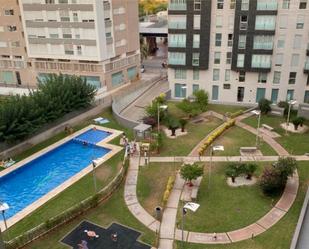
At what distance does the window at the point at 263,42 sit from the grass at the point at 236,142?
13541 millimetres

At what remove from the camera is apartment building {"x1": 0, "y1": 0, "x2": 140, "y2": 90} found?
57.2m

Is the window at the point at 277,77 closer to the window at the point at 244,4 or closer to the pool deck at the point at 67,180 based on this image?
the window at the point at 244,4

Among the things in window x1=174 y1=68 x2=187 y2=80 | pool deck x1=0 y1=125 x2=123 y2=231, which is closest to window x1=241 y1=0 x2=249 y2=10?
window x1=174 y1=68 x2=187 y2=80

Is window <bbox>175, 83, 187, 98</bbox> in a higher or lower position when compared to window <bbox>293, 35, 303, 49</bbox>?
lower

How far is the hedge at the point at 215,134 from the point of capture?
38.6 metres

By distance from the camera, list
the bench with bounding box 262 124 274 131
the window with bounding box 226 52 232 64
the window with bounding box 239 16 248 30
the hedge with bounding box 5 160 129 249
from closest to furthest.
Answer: the hedge with bounding box 5 160 129 249
the bench with bounding box 262 124 274 131
the window with bounding box 239 16 248 30
the window with bounding box 226 52 232 64

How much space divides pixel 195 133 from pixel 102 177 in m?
14.4

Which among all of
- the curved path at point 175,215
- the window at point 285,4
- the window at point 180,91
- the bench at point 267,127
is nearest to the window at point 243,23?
the window at point 285,4

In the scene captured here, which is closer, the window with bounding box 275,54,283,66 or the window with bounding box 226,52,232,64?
the window with bounding box 275,54,283,66

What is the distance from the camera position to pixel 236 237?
25562mm

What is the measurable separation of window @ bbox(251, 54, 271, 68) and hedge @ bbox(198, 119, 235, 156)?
10.8 m

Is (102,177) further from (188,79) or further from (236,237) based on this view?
(188,79)

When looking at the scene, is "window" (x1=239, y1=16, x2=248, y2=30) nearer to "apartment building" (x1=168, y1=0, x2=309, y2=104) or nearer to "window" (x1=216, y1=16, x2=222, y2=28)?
"apartment building" (x1=168, y1=0, x2=309, y2=104)

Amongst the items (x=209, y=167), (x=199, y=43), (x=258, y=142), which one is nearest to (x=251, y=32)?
(x=199, y=43)
